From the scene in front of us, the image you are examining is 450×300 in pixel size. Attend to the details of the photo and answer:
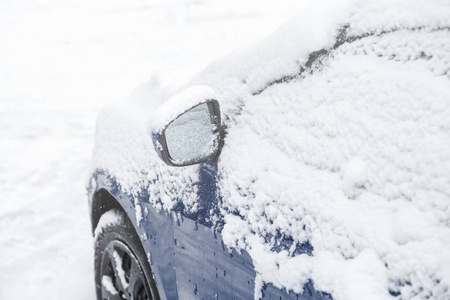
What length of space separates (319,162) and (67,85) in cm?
831

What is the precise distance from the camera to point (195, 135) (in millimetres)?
1323

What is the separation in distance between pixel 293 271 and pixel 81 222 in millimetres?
3040

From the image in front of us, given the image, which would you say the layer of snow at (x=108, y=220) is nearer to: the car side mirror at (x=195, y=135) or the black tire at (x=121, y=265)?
the black tire at (x=121, y=265)

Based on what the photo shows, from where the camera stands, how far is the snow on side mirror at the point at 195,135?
1306 mm

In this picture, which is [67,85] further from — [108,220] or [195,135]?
[195,135]

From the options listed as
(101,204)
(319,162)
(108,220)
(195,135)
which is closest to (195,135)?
(195,135)

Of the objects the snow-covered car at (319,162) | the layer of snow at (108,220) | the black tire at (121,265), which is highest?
the snow-covered car at (319,162)

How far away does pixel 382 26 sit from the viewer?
107 centimetres

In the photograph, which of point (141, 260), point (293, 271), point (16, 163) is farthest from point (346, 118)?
point (16, 163)

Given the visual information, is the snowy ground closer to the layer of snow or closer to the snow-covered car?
the snow-covered car

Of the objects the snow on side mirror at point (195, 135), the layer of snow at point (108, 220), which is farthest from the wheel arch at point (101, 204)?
the snow on side mirror at point (195, 135)

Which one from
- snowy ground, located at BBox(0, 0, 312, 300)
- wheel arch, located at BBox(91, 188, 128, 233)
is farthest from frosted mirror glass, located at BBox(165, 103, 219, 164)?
wheel arch, located at BBox(91, 188, 128, 233)

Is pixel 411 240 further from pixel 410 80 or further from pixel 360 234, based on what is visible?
pixel 410 80

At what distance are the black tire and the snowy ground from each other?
1.94 feet
